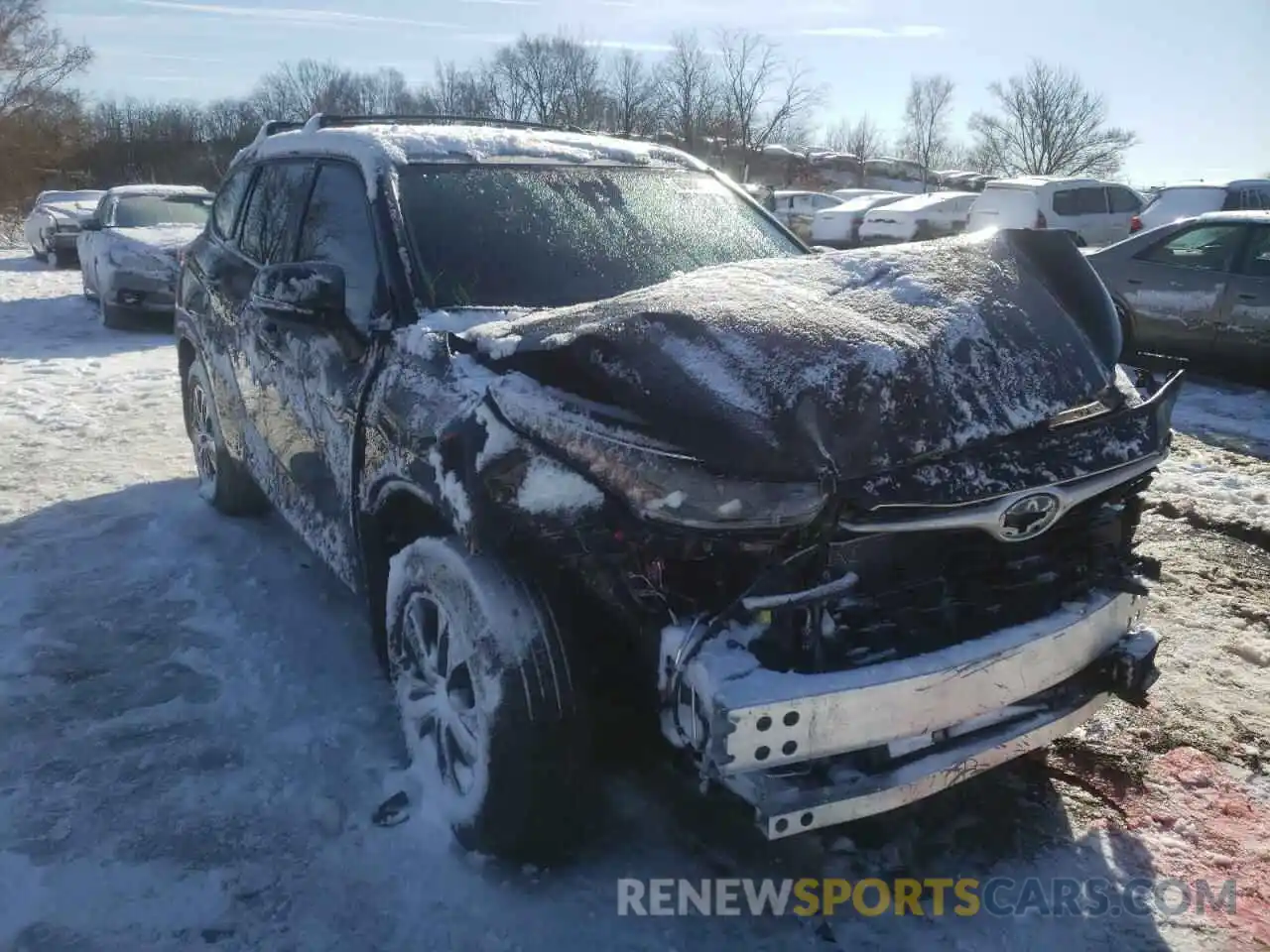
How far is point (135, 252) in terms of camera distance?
427 inches

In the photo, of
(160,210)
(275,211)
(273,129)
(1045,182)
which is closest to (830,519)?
(275,211)

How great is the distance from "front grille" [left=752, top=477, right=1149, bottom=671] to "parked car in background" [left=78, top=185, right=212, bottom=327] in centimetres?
990

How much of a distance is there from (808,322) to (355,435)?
1466 millimetres

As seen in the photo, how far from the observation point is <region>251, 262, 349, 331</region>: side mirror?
2.90m

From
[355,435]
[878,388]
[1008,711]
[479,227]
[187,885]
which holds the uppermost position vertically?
[479,227]

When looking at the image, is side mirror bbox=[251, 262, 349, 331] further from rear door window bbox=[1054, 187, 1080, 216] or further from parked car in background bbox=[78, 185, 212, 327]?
rear door window bbox=[1054, 187, 1080, 216]

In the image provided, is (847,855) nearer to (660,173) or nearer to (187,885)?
(187,885)

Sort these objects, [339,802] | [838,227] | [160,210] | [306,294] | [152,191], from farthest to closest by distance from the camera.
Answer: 1. [838,227]
2. [152,191]
3. [160,210]
4. [306,294]
5. [339,802]

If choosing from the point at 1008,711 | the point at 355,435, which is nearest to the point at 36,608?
the point at 355,435

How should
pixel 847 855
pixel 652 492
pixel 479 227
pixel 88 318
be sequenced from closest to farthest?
pixel 652 492 → pixel 847 855 → pixel 479 227 → pixel 88 318

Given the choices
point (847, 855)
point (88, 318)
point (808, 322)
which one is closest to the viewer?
point (808, 322)

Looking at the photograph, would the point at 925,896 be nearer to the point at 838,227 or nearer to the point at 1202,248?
the point at 1202,248

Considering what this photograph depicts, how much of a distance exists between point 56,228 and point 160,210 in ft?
26.0

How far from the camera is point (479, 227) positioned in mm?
3184
